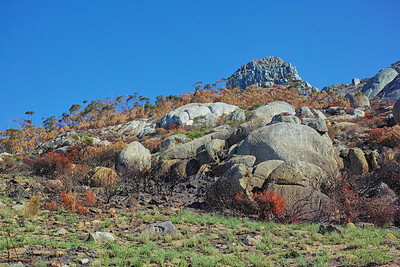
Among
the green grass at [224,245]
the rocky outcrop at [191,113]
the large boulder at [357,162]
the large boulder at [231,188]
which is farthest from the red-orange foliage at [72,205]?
the rocky outcrop at [191,113]

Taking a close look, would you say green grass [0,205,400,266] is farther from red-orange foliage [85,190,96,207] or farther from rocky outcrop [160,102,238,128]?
rocky outcrop [160,102,238,128]

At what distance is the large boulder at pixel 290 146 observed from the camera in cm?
1261

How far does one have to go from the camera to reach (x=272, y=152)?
13.0m

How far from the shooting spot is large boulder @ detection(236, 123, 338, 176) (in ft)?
41.4

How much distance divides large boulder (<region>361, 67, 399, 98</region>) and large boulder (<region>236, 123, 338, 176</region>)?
61541mm

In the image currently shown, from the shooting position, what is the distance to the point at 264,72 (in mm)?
112000

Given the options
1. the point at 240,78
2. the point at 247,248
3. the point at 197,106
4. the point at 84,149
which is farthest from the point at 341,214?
the point at 240,78

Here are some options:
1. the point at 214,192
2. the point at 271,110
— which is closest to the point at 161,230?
the point at 214,192

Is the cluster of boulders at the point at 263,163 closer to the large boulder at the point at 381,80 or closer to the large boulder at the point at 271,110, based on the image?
the large boulder at the point at 271,110

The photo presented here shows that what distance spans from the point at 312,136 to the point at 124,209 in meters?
8.84

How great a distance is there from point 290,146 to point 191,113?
70.0 feet

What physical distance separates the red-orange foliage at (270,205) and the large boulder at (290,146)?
4926 mm

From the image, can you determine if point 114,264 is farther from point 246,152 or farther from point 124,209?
point 246,152

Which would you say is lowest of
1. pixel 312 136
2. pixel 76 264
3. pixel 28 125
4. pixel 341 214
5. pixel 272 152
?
pixel 76 264
